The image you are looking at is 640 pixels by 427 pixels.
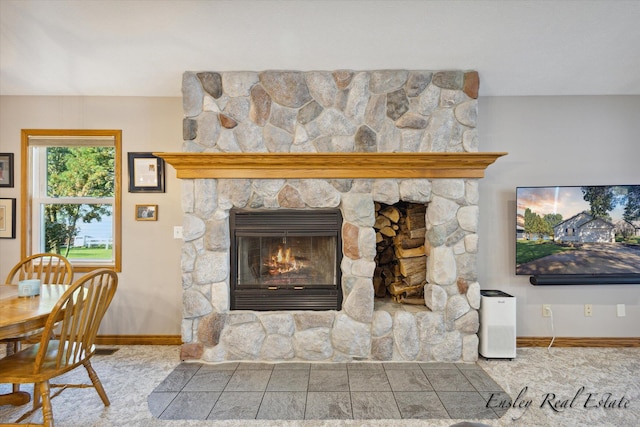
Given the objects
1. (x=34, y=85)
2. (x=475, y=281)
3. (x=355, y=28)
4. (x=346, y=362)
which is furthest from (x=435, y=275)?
(x=34, y=85)

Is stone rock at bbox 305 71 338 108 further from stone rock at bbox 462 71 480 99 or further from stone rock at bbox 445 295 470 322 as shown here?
stone rock at bbox 445 295 470 322

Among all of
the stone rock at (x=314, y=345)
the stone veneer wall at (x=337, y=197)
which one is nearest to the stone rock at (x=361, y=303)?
the stone veneer wall at (x=337, y=197)

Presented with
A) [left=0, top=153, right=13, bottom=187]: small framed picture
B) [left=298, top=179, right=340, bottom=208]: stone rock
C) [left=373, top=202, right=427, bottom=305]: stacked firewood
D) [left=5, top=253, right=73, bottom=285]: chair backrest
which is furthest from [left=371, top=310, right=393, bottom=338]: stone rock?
[left=0, top=153, right=13, bottom=187]: small framed picture

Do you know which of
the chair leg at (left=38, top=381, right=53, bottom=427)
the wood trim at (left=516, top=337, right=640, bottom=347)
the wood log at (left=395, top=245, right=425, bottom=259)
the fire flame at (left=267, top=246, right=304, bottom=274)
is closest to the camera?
the chair leg at (left=38, top=381, right=53, bottom=427)

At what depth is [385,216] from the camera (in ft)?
10.6

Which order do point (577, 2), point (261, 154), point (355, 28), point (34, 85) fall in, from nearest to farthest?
point (577, 2), point (355, 28), point (261, 154), point (34, 85)

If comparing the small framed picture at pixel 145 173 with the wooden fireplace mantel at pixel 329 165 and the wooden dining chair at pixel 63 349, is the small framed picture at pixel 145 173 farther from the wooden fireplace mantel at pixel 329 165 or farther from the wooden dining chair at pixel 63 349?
the wooden dining chair at pixel 63 349

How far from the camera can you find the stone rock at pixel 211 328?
284 cm

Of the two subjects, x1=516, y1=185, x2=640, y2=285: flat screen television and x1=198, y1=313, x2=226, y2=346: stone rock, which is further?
x1=516, y1=185, x2=640, y2=285: flat screen television

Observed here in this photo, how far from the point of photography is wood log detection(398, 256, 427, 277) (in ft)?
10.3

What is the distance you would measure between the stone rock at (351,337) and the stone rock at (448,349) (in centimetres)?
54

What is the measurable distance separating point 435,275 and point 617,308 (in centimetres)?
184

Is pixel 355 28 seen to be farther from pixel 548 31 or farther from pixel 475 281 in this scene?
pixel 475 281

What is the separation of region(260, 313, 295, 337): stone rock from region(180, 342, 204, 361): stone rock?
1.76 feet
